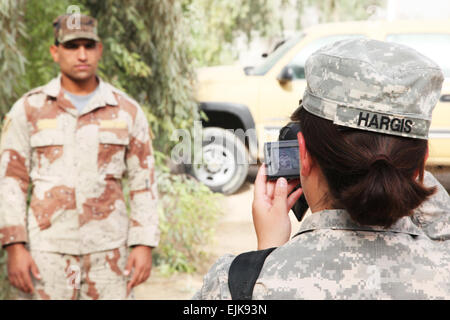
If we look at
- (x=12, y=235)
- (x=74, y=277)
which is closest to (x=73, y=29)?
(x=12, y=235)

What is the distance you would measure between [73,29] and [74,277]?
1.28m

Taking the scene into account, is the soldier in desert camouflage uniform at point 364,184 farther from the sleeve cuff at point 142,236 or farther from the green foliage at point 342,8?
the green foliage at point 342,8

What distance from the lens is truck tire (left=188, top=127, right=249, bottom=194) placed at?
7551 mm

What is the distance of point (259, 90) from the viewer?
7.54 m

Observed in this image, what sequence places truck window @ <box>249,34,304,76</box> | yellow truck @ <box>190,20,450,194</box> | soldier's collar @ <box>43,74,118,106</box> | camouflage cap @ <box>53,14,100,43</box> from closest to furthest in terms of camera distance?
1. soldier's collar @ <box>43,74,118,106</box>
2. camouflage cap @ <box>53,14,100,43</box>
3. yellow truck @ <box>190,20,450,194</box>
4. truck window @ <box>249,34,304,76</box>

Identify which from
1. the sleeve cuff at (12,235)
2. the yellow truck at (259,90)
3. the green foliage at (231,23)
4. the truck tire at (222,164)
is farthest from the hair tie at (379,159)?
the green foliage at (231,23)

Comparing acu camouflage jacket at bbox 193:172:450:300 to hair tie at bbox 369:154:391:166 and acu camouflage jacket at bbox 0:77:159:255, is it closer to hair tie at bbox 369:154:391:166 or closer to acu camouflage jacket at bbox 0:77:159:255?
hair tie at bbox 369:154:391:166

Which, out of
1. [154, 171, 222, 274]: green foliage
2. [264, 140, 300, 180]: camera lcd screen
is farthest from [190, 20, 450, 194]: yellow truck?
[264, 140, 300, 180]: camera lcd screen

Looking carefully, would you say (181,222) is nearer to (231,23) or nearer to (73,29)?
(73,29)

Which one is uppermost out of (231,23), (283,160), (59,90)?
(283,160)

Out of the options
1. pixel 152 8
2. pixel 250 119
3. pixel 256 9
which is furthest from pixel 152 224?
pixel 256 9

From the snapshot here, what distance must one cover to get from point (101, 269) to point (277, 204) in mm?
2029

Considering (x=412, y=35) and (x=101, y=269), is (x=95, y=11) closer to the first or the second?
(x=101, y=269)

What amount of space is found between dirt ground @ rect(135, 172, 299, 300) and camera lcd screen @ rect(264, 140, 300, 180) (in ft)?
12.5
